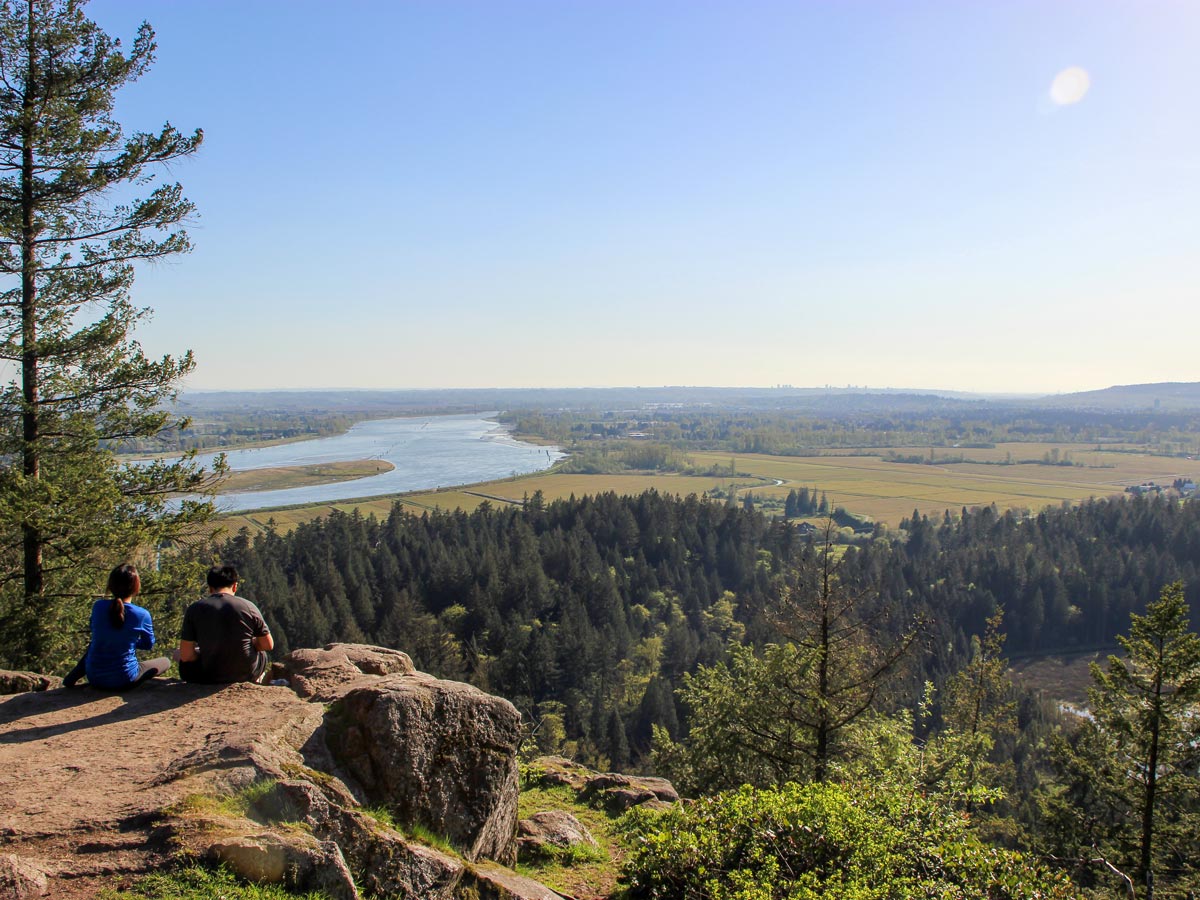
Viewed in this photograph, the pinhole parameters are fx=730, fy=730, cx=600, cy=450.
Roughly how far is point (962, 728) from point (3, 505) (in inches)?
992

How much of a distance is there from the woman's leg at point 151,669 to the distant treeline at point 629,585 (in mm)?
30295

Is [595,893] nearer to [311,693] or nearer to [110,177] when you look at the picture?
[311,693]

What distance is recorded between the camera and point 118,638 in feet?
26.5

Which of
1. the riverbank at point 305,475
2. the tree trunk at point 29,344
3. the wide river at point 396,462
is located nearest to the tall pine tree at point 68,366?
the tree trunk at point 29,344

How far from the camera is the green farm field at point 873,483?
10344 centimetres

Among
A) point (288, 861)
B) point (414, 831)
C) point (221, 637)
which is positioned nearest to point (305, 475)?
point (221, 637)

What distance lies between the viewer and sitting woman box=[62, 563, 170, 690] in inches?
309

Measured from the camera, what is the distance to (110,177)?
13.0m

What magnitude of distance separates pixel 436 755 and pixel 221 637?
292cm

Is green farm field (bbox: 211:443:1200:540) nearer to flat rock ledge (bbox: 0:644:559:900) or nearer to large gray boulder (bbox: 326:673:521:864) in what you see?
flat rock ledge (bbox: 0:644:559:900)

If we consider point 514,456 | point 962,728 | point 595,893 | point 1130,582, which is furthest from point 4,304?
point 514,456

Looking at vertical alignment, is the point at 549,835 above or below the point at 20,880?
below

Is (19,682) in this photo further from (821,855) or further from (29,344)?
(821,855)

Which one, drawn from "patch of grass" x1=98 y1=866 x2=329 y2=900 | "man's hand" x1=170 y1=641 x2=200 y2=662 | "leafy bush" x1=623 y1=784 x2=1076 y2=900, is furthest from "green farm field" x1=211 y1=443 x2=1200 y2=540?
"patch of grass" x1=98 y1=866 x2=329 y2=900
